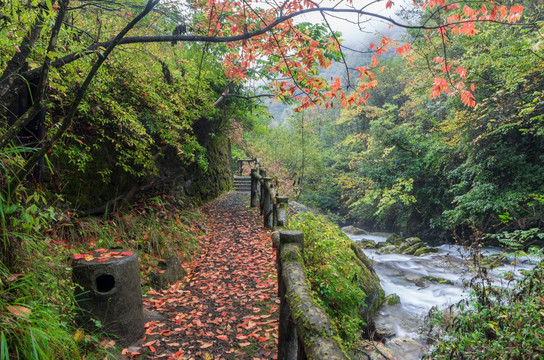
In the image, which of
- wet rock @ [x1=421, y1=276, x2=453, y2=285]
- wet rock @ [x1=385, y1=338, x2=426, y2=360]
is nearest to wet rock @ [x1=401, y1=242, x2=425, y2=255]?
wet rock @ [x1=421, y1=276, x2=453, y2=285]

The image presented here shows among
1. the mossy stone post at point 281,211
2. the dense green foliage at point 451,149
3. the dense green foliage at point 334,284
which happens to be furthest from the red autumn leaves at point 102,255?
the dense green foliage at point 451,149

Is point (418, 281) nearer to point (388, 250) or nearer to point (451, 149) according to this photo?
point (388, 250)

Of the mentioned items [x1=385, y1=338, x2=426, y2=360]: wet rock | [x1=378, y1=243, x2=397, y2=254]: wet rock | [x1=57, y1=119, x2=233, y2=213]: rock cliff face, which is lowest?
[x1=378, y1=243, x2=397, y2=254]: wet rock

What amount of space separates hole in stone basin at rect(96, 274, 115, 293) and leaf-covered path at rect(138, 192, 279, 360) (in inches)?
30.2

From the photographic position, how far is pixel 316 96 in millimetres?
3928

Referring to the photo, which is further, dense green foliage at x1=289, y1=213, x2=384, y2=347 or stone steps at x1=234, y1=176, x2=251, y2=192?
stone steps at x1=234, y1=176, x2=251, y2=192

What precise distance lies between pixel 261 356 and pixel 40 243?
97.6 inches

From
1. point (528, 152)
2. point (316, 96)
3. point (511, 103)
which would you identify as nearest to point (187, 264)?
point (316, 96)

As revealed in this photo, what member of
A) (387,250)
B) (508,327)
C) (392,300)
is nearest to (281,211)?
(508,327)

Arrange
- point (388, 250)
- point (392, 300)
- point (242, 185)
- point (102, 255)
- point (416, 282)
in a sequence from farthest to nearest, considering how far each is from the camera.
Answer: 1. point (242, 185)
2. point (388, 250)
3. point (416, 282)
4. point (392, 300)
5. point (102, 255)

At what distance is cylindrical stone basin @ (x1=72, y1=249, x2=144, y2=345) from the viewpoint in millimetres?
2848

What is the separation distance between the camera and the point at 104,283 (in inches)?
121

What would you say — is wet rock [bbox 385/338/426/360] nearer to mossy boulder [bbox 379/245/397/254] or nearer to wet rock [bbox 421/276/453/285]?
wet rock [bbox 421/276/453/285]

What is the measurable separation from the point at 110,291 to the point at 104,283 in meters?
0.24
